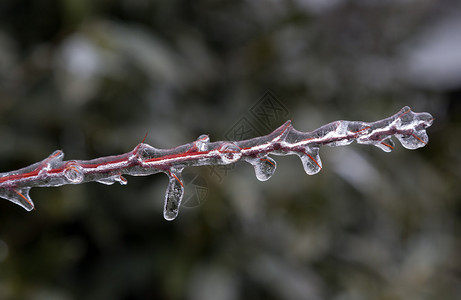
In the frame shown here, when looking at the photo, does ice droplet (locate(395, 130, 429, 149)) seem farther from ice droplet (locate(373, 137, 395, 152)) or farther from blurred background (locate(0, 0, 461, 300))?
blurred background (locate(0, 0, 461, 300))

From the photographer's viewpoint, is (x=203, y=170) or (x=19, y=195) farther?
(x=203, y=170)

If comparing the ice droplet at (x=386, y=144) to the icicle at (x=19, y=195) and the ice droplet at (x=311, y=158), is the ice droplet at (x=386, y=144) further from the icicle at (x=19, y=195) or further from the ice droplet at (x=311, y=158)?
the icicle at (x=19, y=195)

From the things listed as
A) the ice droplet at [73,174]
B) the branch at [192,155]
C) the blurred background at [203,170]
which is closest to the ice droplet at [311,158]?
the branch at [192,155]

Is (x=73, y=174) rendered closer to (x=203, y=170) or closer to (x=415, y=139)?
Answer: (x=415, y=139)

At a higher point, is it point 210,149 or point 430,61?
point 430,61

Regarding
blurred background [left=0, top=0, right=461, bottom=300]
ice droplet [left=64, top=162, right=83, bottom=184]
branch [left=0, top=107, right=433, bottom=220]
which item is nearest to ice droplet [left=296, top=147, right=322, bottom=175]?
branch [left=0, top=107, right=433, bottom=220]

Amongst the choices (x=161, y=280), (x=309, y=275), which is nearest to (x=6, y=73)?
(x=161, y=280)

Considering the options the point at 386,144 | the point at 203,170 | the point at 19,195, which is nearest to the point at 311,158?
the point at 386,144

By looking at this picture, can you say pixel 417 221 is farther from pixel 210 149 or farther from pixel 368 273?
pixel 210 149
